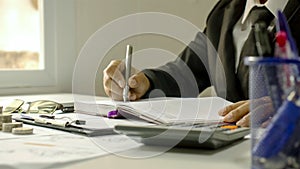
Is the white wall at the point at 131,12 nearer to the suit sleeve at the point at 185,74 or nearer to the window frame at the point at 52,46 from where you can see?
the window frame at the point at 52,46

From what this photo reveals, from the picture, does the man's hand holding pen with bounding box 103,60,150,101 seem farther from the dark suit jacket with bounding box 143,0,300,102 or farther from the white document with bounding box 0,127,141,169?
the white document with bounding box 0,127,141,169

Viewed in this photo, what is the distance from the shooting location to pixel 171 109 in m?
0.85

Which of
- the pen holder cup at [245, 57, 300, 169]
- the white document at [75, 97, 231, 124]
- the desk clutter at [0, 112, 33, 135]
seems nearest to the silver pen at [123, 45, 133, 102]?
the white document at [75, 97, 231, 124]

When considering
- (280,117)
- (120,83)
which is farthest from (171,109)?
(280,117)

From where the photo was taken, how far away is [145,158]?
1.73ft

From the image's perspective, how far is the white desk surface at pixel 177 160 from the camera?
49cm

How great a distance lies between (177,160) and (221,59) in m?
0.91

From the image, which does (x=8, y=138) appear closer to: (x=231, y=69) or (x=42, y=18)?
(x=231, y=69)

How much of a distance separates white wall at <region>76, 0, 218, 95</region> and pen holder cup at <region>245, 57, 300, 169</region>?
131 cm

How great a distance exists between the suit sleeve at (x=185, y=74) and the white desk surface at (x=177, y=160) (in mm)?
535

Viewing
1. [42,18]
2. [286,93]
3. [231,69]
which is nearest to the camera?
[286,93]

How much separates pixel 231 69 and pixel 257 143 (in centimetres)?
94


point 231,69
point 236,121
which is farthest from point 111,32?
point 236,121

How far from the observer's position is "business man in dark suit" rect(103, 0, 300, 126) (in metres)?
1.14
